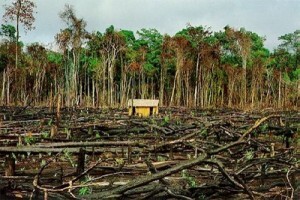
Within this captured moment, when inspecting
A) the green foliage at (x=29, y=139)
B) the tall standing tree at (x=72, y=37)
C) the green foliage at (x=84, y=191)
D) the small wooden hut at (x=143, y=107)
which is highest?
the tall standing tree at (x=72, y=37)

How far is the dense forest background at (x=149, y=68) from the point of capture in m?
37.4

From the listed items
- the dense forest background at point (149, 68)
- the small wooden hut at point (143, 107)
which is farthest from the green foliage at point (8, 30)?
the small wooden hut at point (143, 107)

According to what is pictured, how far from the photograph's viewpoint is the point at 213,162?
3523mm

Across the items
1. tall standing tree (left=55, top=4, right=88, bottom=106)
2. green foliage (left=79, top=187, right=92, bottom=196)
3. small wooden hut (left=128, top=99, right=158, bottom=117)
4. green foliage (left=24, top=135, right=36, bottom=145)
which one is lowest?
green foliage (left=79, top=187, right=92, bottom=196)

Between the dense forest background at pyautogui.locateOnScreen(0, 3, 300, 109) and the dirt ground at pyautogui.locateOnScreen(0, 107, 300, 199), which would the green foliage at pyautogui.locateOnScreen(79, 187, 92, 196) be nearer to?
the dirt ground at pyautogui.locateOnScreen(0, 107, 300, 199)

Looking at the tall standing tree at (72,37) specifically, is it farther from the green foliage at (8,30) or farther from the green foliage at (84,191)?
the green foliage at (84,191)

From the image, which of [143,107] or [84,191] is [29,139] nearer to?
[84,191]

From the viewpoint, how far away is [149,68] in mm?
42781

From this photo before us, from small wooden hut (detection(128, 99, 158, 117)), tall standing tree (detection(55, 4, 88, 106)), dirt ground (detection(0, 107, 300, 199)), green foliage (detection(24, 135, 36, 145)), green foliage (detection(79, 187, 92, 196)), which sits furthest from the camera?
tall standing tree (detection(55, 4, 88, 106))

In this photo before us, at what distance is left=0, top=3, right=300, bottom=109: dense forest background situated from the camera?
3741cm

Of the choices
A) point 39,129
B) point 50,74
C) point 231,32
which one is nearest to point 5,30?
point 50,74

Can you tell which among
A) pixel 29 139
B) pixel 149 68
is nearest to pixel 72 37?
pixel 149 68

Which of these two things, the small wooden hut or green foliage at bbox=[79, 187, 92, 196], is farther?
the small wooden hut

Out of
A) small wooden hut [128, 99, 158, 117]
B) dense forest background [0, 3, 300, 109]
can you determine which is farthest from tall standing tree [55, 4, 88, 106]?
small wooden hut [128, 99, 158, 117]
